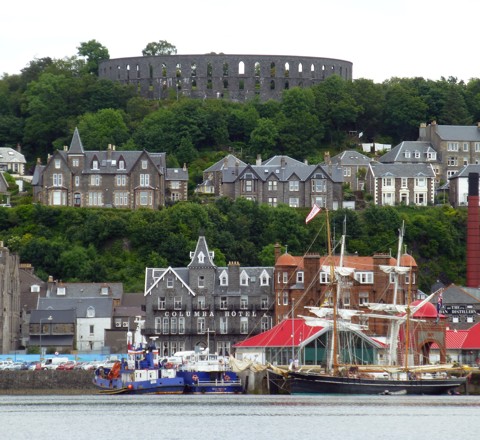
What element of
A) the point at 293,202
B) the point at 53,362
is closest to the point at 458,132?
the point at 293,202

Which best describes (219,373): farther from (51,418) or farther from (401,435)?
(401,435)

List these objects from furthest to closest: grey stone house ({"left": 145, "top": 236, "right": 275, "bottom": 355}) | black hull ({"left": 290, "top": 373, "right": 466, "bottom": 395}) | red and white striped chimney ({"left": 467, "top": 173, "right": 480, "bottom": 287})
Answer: red and white striped chimney ({"left": 467, "top": 173, "right": 480, "bottom": 287}), grey stone house ({"left": 145, "top": 236, "right": 275, "bottom": 355}), black hull ({"left": 290, "top": 373, "right": 466, "bottom": 395})

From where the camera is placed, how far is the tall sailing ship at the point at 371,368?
12325cm

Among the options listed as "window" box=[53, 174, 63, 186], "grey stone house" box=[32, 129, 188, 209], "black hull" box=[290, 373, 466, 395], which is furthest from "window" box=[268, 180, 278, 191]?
"black hull" box=[290, 373, 466, 395]

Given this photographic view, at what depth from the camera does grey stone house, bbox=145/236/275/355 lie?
5659 inches

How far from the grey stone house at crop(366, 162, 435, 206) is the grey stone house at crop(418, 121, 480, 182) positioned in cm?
744

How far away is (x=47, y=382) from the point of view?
130 m

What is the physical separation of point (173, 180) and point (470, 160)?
29.8 metres

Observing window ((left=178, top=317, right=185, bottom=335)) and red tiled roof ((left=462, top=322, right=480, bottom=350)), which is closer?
red tiled roof ((left=462, top=322, right=480, bottom=350))

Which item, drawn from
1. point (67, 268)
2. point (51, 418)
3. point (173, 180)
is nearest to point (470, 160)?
point (173, 180)

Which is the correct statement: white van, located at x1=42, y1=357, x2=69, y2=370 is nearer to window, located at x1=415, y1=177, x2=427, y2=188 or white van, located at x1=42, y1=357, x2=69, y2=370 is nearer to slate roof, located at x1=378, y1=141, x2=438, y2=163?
window, located at x1=415, y1=177, x2=427, y2=188

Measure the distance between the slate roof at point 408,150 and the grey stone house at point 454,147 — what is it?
0.95 metres

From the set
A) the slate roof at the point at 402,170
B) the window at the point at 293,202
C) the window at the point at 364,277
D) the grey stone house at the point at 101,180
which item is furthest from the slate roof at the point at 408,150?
the window at the point at 364,277

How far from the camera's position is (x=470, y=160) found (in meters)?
192
